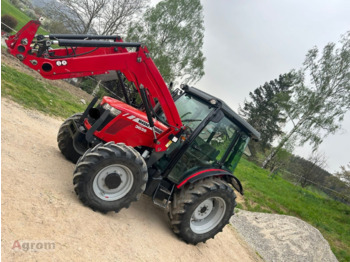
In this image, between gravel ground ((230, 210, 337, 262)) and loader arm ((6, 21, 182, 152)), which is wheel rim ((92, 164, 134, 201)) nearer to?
loader arm ((6, 21, 182, 152))

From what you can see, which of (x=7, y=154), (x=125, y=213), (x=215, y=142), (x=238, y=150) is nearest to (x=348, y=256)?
(x=238, y=150)

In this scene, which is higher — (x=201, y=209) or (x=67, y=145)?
(x=201, y=209)

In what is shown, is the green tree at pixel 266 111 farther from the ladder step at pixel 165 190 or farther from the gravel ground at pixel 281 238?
the ladder step at pixel 165 190

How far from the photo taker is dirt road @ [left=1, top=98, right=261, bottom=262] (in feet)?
9.54

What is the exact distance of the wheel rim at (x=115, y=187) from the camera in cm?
414

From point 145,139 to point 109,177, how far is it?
Answer: 922 millimetres

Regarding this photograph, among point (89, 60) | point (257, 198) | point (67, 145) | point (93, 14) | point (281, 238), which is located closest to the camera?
point (89, 60)

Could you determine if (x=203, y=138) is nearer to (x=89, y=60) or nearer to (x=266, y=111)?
(x=89, y=60)

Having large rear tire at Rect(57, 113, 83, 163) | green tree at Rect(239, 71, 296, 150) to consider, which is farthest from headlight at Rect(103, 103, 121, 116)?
green tree at Rect(239, 71, 296, 150)

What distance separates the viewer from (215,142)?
521 centimetres

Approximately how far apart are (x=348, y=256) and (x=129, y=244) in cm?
805

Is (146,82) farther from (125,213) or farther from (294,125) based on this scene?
(294,125)

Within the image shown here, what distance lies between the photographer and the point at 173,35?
23.0 metres

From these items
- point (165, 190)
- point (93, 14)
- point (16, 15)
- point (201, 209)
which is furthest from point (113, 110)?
point (16, 15)
